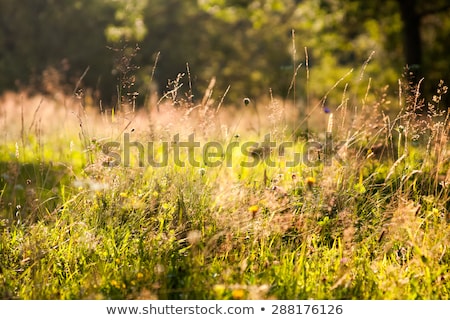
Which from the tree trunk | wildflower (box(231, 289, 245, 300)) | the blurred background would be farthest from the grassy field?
the blurred background

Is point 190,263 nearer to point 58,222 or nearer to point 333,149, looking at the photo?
point 58,222

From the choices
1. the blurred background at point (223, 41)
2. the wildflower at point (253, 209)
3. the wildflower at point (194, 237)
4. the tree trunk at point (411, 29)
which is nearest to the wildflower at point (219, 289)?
the wildflower at point (194, 237)

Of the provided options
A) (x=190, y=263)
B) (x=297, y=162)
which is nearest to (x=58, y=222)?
(x=190, y=263)

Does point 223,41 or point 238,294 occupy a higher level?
point 223,41

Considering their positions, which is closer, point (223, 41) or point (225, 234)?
point (225, 234)

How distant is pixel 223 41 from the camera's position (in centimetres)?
2439

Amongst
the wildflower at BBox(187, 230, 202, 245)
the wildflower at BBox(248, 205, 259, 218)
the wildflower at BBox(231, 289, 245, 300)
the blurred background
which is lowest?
the wildflower at BBox(231, 289, 245, 300)

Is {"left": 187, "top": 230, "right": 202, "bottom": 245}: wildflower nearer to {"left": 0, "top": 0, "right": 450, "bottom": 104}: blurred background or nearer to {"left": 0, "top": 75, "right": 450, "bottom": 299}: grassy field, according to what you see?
{"left": 0, "top": 75, "right": 450, "bottom": 299}: grassy field

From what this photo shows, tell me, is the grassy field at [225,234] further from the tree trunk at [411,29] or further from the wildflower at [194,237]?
the tree trunk at [411,29]

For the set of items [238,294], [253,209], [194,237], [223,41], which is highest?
[223,41]

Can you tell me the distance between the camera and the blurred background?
12055 mm

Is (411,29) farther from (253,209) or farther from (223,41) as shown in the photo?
(223,41)

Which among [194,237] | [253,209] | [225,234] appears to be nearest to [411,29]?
[225,234]

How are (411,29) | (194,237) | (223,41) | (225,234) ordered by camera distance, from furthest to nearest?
1. (223,41)
2. (411,29)
3. (225,234)
4. (194,237)
